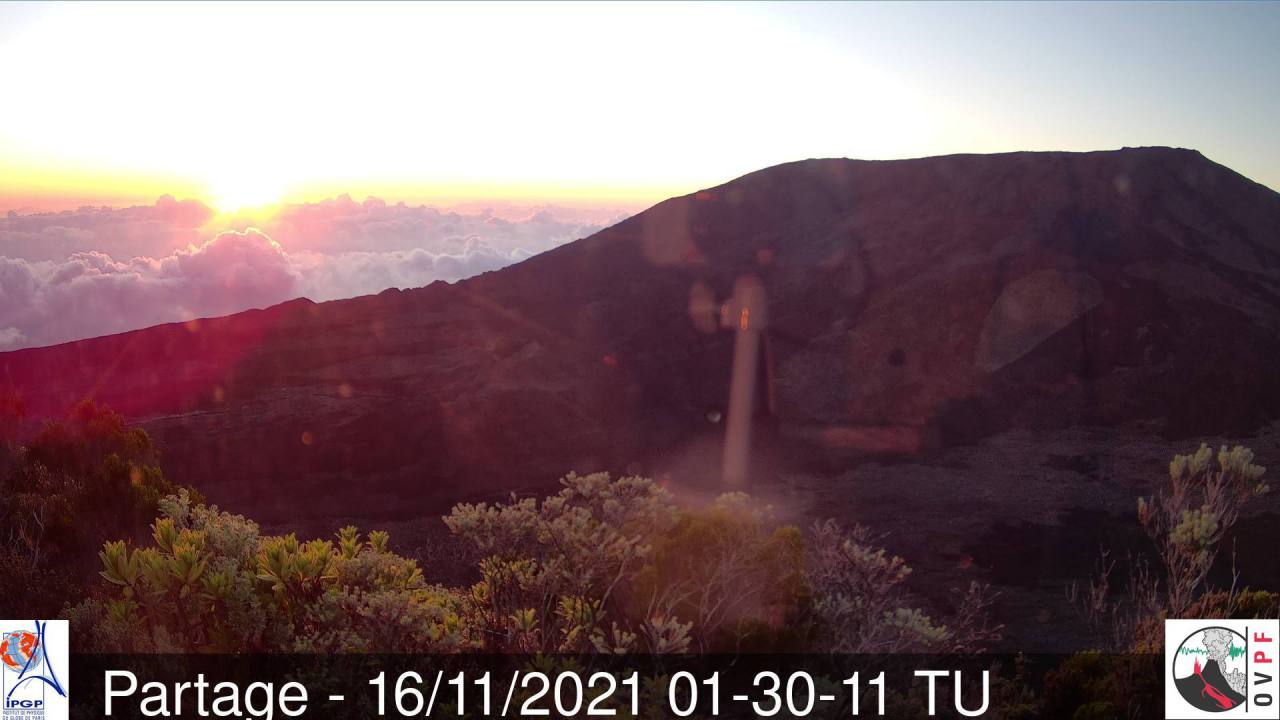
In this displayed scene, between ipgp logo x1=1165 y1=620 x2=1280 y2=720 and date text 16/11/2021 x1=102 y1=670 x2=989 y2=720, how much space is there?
1823 mm

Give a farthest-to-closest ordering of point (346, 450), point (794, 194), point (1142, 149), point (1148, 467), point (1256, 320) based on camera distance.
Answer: point (794, 194) → point (1142, 149) → point (1256, 320) → point (346, 450) → point (1148, 467)

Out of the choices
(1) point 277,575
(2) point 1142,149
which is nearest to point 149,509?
(1) point 277,575

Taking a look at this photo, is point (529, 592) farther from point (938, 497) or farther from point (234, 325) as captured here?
point (234, 325)

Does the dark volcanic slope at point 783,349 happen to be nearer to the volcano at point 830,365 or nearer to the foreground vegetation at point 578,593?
the volcano at point 830,365

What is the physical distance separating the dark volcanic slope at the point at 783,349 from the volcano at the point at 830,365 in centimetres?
11

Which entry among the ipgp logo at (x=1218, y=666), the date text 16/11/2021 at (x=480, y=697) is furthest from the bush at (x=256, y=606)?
the ipgp logo at (x=1218, y=666)

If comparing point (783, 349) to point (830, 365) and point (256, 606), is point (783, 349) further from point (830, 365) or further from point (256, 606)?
point (256, 606)

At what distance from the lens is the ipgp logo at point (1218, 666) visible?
6824 mm

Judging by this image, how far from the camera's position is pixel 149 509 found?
1133 cm

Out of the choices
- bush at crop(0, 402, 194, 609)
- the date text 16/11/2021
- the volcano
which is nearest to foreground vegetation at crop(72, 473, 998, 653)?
the date text 16/11/2021

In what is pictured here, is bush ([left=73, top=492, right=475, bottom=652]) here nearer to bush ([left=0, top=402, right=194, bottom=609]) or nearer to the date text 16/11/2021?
the date text 16/11/2021

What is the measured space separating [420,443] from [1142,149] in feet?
111

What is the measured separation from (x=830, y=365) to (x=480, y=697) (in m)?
22.1

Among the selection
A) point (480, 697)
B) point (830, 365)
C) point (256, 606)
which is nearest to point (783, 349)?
point (830, 365)
